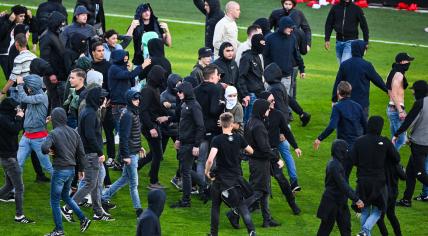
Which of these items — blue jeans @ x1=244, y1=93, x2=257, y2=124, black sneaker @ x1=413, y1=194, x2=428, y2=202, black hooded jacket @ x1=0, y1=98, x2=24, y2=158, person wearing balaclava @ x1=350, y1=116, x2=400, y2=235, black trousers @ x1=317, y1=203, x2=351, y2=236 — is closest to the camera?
black trousers @ x1=317, y1=203, x2=351, y2=236

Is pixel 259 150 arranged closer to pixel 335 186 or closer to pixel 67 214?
pixel 335 186

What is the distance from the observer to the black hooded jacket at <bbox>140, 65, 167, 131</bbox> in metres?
18.7

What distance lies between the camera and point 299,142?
22562mm

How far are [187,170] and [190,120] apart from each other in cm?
79

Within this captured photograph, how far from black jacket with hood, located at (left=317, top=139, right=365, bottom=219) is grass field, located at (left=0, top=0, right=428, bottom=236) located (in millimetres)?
1277

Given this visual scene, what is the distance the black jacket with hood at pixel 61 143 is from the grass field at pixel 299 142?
3.90 ft

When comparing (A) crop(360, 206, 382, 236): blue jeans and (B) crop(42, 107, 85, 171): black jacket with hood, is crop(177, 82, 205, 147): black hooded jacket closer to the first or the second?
(B) crop(42, 107, 85, 171): black jacket with hood

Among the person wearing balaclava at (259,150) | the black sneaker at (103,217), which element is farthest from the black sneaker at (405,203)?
the black sneaker at (103,217)

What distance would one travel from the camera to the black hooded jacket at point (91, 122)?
1698 centimetres

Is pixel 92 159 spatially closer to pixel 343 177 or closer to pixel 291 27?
pixel 343 177

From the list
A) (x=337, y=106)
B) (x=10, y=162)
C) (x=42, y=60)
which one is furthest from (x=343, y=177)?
(x=42, y=60)

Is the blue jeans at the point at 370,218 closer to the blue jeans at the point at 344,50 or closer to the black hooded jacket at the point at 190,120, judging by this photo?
the black hooded jacket at the point at 190,120

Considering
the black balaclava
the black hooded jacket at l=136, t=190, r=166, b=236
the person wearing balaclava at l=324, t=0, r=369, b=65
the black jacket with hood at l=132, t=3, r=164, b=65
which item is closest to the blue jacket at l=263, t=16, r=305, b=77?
the black balaclava

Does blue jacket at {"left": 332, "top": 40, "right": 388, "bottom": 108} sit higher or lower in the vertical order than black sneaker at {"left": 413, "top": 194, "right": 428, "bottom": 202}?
higher
